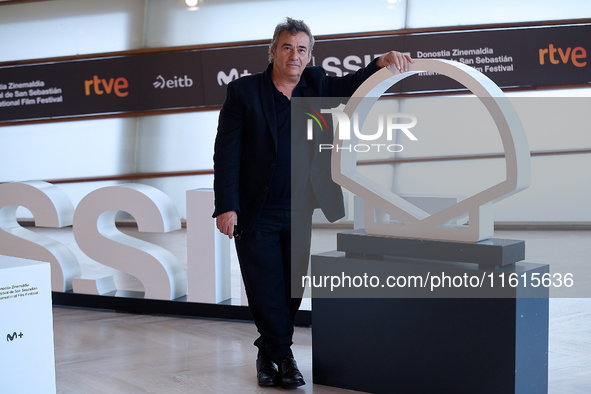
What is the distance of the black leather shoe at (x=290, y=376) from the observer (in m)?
2.36

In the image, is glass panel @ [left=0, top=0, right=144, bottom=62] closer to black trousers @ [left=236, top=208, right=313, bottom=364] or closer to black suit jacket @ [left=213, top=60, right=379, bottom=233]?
black suit jacket @ [left=213, top=60, right=379, bottom=233]

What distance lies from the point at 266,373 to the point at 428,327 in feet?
2.29

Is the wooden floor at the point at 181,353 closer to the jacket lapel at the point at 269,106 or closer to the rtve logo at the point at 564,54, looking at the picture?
the jacket lapel at the point at 269,106

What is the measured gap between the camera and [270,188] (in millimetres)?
2385

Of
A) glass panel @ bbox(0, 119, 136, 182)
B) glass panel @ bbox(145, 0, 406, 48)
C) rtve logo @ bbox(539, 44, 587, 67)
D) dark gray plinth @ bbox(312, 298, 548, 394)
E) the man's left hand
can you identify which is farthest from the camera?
glass panel @ bbox(0, 119, 136, 182)

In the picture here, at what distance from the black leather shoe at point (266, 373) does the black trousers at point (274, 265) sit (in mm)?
34

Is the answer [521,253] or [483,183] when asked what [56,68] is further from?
[521,253]

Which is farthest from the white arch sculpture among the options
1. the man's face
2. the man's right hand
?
the man's right hand

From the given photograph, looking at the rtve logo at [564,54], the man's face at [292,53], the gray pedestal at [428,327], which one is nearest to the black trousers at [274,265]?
the gray pedestal at [428,327]

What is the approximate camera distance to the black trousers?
2398 millimetres

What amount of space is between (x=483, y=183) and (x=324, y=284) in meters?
4.51

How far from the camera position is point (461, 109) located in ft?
20.9

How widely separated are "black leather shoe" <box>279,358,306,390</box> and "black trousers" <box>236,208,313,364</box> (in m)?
0.03

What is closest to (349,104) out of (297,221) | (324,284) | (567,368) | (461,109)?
(297,221)
